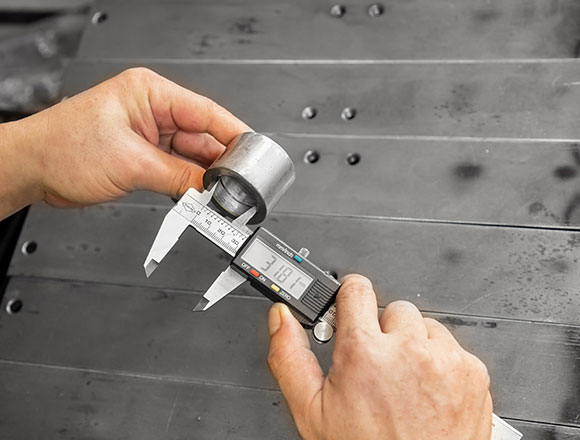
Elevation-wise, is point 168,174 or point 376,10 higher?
point 376,10

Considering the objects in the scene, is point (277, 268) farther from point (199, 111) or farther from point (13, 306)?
point (13, 306)

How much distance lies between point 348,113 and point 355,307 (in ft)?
2.17

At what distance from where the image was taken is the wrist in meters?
1.41

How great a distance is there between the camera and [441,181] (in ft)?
4.89

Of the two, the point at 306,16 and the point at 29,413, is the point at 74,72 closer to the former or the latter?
the point at 306,16

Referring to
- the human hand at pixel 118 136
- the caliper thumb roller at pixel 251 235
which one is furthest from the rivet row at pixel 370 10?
the caliper thumb roller at pixel 251 235

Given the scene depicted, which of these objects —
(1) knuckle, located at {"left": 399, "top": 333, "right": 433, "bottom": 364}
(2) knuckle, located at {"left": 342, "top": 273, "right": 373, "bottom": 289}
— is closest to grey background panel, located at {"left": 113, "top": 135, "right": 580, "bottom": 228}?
(2) knuckle, located at {"left": 342, "top": 273, "right": 373, "bottom": 289}

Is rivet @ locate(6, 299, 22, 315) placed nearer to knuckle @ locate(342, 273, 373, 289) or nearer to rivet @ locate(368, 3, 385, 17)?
knuckle @ locate(342, 273, 373, 289)

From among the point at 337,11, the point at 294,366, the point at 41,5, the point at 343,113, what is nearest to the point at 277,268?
the point at 294,366

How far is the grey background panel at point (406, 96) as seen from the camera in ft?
5.03

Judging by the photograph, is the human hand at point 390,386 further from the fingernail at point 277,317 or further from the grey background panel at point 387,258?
the grey background panel at point 387,258

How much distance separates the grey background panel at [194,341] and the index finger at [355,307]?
10.1 inches

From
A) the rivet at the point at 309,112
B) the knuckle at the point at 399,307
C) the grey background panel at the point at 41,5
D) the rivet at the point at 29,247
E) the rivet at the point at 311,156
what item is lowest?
the rivet at the point at 29,247

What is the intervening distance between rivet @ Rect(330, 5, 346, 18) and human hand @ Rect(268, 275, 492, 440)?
0.96 m
